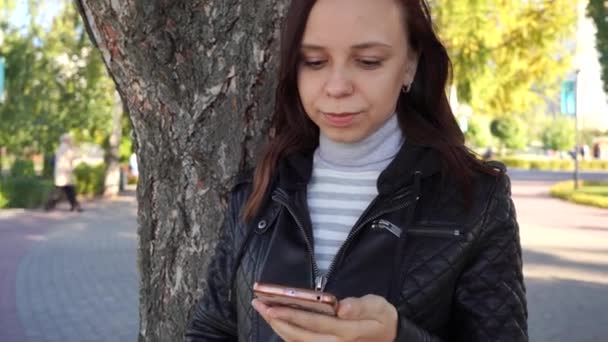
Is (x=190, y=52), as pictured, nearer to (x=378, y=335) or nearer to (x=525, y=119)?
(x=378, y=335)

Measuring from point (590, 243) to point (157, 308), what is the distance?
1193cm

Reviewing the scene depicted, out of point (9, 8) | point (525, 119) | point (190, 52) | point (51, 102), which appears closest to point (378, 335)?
point (190, 52)

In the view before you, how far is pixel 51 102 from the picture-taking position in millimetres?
22375

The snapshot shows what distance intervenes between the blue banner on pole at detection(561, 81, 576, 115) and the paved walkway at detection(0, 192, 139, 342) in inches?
573

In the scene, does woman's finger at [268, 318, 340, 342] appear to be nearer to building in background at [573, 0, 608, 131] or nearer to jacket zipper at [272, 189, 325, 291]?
jacket zipper at [272, 189, 325, 291]

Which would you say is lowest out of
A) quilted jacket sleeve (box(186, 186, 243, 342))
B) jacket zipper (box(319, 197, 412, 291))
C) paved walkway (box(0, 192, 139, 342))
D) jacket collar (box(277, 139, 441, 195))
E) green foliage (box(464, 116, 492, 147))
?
paved walkway (box(0, 192, 139, 342))

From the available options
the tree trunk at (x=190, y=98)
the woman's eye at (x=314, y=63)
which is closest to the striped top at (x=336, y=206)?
the woman's eye at (x=314, y=63)

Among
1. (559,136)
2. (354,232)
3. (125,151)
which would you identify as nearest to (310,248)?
(354,232)

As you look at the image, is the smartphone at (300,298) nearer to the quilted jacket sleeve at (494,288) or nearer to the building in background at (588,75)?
the quilted jacket sleeve at (494,288)

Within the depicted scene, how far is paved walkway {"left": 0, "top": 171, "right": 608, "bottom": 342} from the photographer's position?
7.55 metres

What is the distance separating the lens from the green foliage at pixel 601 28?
12.3 meters

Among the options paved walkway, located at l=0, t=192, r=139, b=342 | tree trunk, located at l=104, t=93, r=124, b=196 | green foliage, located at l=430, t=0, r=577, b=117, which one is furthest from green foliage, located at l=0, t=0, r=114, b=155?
green foliage, located at l=430, t=0, r=577, b=117

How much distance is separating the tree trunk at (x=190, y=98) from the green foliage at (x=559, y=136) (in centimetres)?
6705

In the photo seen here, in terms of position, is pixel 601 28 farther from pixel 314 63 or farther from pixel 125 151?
pixel 125 151
